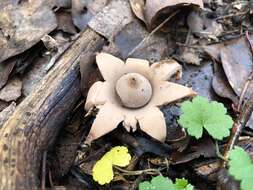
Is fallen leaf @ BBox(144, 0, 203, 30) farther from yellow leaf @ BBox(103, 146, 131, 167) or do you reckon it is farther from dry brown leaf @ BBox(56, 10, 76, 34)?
yellow leaf @ BBox(103, 146, 131, 167)

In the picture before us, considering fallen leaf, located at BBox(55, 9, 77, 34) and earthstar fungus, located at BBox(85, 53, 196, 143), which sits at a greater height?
fallen leaf, located at BBox(55, 9, 77, 34)

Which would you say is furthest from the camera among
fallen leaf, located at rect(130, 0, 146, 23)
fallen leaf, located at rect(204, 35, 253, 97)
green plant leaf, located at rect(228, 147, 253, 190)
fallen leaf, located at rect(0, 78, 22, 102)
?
fallen leaf, located at rect(130, 0, 146, 23)

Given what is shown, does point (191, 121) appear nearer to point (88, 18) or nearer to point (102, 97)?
point (102, 97)

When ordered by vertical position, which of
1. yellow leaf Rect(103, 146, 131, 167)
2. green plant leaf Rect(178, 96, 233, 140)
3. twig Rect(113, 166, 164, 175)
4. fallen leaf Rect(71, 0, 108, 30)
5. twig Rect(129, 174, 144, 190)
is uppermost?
fallen leaf Rect(71, 0, 108, 30)

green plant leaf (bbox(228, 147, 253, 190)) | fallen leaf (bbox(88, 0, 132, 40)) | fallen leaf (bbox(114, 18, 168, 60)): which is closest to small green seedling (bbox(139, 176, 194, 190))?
green plant leaf (bbox(228, 147, 253, 190))

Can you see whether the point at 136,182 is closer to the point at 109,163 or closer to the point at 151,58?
the point at 109,163

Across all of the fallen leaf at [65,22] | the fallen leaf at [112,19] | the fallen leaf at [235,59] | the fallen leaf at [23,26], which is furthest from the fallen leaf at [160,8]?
the fallen leaf at [23,26]
